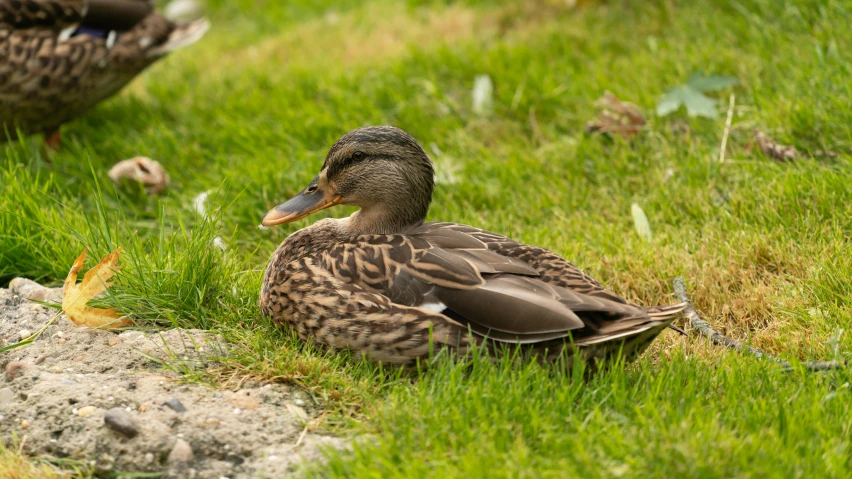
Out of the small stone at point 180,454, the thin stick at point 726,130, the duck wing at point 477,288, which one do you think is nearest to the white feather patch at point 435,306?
the duck wing at point 477,288

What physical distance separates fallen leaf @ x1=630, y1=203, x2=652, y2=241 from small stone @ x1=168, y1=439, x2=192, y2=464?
96.8 inches

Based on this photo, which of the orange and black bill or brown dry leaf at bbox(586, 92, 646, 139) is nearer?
the orange and black bill

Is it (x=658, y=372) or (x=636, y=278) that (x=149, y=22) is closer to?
(x=636, y=278)

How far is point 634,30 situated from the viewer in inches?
264

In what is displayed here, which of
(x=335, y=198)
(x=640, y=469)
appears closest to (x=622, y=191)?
(x=335, y=198)

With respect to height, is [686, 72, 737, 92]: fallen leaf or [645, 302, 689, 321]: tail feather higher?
[686, 72, 737, 92]: fallen leaf

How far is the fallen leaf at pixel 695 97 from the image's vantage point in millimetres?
5359

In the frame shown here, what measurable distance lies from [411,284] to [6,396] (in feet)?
4.99

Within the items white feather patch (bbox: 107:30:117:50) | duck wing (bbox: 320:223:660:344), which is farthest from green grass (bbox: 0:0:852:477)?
white feather patch (bbox: 107:30:117:50)

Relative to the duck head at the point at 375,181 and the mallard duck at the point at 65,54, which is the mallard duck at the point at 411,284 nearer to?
the duck head at the point at 375,181

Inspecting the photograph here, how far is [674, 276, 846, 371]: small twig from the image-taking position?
3.39m

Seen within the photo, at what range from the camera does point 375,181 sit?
4098 mm

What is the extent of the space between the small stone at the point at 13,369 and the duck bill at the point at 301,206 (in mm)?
1137

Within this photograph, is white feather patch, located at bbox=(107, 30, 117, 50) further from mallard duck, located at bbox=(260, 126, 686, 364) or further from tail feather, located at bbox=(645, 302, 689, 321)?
tail feather, located at bbox=(645, 302, 689, 321)
